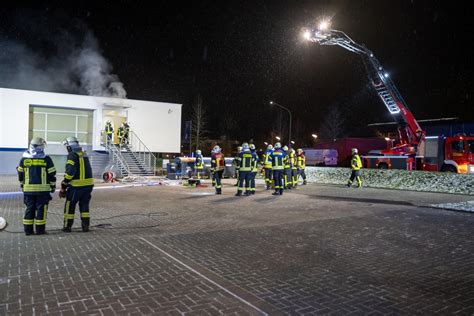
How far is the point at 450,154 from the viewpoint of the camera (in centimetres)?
2017

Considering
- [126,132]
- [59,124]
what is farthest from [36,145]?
[59,124]

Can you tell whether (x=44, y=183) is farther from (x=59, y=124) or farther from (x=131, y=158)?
(x=59, y=124)

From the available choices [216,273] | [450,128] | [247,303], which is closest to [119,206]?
[216,273]

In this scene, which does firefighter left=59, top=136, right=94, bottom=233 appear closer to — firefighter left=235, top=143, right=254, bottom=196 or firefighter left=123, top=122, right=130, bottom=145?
firefighter left=235, top=143, right=254, bottom=196

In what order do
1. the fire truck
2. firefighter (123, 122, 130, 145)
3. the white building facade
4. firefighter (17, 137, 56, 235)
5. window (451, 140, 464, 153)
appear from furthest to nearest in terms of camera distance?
firefighter (123, 122, 130, 145) → the white building facade → window (451, 140, 464, 153) → the fire truck → firefighter (17, 137, 56, 235)

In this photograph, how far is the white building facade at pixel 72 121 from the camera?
2302 centimetres

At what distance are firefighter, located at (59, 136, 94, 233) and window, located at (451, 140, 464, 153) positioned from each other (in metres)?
19.0

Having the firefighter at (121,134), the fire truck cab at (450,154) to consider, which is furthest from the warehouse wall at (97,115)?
the fire truck cab at (450,154)

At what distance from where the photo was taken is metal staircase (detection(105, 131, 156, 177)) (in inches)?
891

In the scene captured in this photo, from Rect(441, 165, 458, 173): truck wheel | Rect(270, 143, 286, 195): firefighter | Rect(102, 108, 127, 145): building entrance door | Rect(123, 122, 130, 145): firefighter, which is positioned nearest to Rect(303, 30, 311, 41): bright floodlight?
Rect(270, 143, 286, 195): firefighter

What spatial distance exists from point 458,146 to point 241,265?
18.6 meters

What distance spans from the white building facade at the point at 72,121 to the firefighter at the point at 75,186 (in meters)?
18.2

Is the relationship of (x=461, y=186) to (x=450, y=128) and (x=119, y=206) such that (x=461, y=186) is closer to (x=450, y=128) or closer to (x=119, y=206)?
(x=119, y=206)

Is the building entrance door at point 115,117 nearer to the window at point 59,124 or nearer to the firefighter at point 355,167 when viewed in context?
the window at point 59,124
